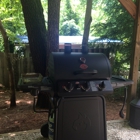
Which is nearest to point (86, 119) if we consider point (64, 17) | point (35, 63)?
point (35, 63)

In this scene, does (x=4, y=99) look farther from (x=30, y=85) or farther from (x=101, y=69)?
(x=101, y=69)

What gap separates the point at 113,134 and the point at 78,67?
1.36m

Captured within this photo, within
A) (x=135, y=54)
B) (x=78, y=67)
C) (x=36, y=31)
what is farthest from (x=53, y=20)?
(x=78, y=67)

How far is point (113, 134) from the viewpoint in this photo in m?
2.69

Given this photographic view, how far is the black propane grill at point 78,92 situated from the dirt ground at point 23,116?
1173 mm

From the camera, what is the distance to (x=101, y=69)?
1913 mm

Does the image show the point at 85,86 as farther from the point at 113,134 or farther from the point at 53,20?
the point at 53,20

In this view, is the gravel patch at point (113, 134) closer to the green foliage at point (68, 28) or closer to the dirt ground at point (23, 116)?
the dirt ground at point (23, 116)

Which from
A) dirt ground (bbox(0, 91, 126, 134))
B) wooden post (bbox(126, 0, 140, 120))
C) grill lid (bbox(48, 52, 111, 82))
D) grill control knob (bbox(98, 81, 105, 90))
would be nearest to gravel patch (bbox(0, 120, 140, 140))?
dirt ground (bbox(0, 91, 126, 134))

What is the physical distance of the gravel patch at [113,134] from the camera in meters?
2.55

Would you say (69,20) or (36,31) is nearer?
(36,31)

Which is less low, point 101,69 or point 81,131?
point 101,69

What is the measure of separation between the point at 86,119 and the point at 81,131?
0.14 metres

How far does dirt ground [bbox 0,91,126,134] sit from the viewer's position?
3.06 meters
